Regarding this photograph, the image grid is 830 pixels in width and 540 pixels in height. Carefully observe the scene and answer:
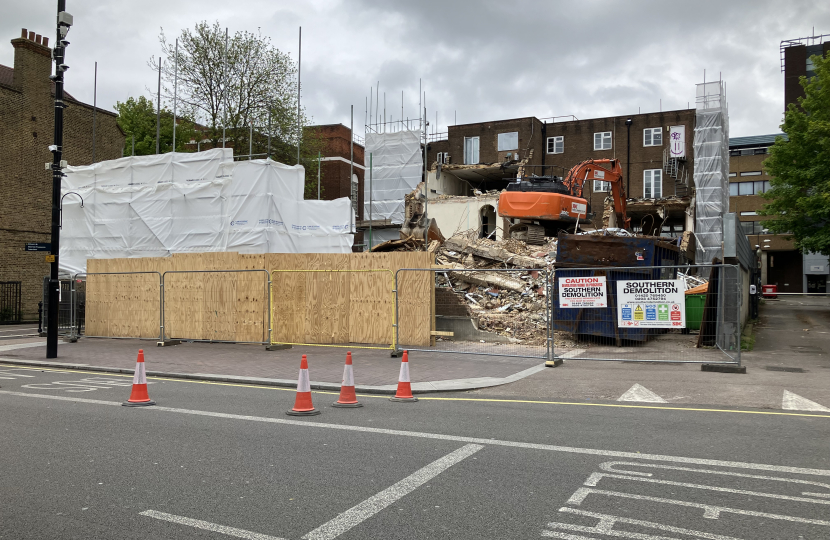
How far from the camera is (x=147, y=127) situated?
4481 cm

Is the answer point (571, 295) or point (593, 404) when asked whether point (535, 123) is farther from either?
point (593, 404)

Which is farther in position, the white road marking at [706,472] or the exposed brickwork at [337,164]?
the exposed brickwork at [337,164]

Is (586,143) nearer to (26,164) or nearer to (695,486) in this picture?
(26,164)

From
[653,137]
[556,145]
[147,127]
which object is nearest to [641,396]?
[653,137]

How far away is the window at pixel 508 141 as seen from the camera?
4850cm

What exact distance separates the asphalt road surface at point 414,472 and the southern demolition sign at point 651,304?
3.39 metres

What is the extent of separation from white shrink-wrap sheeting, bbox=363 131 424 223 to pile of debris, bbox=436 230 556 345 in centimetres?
2413

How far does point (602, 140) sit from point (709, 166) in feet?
26.0

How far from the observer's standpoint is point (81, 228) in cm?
2588

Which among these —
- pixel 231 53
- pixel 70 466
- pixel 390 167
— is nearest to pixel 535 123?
pixel 390 167

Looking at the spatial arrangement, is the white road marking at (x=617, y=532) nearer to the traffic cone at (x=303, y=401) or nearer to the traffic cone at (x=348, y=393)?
the traffic cone at (x=303, y=401)

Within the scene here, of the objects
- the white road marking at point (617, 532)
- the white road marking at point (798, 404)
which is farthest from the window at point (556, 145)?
the white road marking at point (617, 532)

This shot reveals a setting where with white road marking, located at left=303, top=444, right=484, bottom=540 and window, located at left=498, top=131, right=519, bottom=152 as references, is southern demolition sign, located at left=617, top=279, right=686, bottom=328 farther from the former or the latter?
window, located at left=498, top=131, right=519, bottom=152

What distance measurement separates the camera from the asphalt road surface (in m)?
4.22
